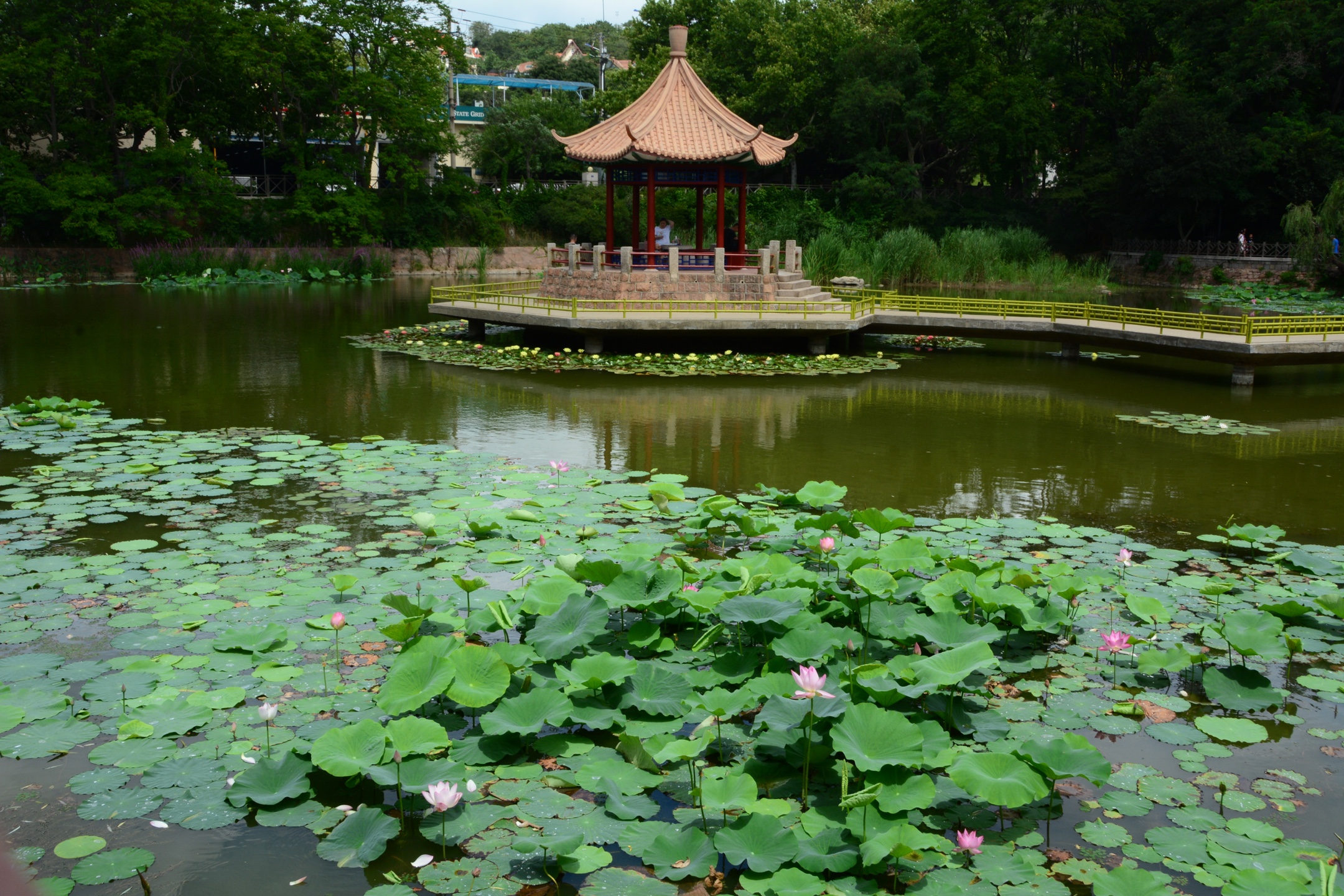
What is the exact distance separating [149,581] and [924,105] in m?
37.8

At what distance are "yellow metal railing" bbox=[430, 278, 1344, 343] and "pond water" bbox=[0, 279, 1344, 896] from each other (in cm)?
75

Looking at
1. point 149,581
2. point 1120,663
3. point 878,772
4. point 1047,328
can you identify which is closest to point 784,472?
point 1120,663

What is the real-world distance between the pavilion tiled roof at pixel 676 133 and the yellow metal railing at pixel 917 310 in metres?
2.76

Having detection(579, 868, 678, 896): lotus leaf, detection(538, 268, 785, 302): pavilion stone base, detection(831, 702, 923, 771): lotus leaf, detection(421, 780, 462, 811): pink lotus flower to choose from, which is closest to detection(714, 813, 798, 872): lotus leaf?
detection(579, 868, 678, 896): lotus leaf

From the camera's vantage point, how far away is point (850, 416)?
42.7ft

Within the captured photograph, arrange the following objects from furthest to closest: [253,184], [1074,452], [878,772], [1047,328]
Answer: [253,184]
[1047,328]
[1074,452]
[878,772]

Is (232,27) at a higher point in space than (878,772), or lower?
higher

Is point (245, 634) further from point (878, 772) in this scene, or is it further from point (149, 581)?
point (878, 772)

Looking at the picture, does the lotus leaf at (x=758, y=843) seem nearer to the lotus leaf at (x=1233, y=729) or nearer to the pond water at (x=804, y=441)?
the pond water at (x=804, y=441)

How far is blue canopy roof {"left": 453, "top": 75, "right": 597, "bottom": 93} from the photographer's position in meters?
62.4

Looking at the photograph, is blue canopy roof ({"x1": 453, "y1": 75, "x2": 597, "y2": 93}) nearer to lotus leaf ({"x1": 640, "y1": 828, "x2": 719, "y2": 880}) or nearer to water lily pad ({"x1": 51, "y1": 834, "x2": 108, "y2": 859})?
water lily pad ({"x1": 51, "y1": 834, "x2": 108, "y2": 859})

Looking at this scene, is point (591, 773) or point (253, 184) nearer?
point (591, 773)

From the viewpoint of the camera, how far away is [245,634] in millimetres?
5422

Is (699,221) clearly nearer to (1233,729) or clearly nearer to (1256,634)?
(1256,634)
